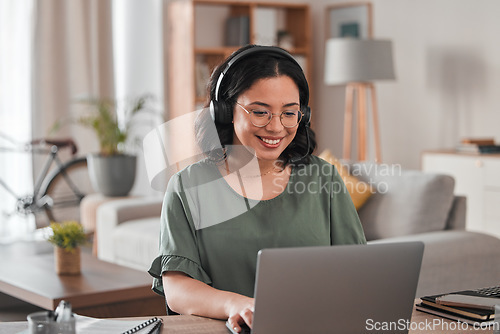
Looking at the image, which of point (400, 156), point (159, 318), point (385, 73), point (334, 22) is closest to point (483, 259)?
point (159, 318)

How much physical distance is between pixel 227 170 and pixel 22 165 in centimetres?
382

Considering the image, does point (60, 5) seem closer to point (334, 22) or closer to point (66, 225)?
point (334, 22)

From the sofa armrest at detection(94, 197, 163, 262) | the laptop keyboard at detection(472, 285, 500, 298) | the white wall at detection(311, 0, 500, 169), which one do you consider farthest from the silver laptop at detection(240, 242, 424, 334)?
the white wall at detection(311, 0, 500, 169)

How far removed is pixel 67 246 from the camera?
8.70 feet

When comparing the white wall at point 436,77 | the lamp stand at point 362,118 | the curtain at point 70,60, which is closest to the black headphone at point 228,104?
the white wall at point 436,77

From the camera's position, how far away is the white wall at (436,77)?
4.35m

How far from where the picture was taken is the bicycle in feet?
14.7

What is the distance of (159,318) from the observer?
3.77 ft

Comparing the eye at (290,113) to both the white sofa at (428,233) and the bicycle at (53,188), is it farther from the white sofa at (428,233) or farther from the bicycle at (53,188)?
the bicycle at (53,188)

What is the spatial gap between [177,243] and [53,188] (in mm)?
3528

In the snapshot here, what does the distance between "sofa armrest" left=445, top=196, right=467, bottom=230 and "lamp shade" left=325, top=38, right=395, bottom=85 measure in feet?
5.93

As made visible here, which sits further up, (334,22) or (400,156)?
(334,22)

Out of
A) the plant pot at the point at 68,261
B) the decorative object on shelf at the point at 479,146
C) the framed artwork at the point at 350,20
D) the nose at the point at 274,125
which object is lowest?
the plant pot at the point at 68,261

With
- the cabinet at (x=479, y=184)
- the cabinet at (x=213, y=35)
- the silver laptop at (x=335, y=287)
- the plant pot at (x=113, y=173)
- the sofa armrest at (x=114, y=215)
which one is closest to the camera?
the silver laptop at (x=335, y=287)
